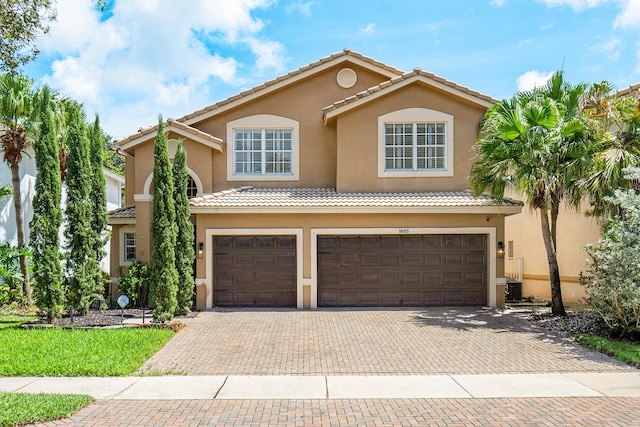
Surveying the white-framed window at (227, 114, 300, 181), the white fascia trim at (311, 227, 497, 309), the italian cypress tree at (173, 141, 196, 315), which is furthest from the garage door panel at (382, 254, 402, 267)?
the italian cypress tree at (173, 141, 196, 315)

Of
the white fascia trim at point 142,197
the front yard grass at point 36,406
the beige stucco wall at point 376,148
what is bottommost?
the front yard grass at point 36,406

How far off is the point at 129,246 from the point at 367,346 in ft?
36.7

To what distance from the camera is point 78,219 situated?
13.7 metres

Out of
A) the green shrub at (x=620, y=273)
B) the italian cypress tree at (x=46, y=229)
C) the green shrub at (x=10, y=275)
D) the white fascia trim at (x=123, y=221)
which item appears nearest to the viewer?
the green shrub at (x=620, y=273)

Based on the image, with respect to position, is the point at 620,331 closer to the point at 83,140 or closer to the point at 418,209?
the point at 418,209

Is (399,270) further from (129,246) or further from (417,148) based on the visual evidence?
(129,246)

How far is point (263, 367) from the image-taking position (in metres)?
9.05

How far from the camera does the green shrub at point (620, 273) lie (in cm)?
1062

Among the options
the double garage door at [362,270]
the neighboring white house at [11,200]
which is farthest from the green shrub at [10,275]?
the double garage door at [362,270]

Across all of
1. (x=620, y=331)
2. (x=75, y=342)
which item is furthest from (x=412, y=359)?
(x=75, y=342)

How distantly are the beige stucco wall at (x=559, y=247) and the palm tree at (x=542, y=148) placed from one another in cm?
207

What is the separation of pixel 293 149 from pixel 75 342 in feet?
33.1

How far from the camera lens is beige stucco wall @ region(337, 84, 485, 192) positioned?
56.0ft

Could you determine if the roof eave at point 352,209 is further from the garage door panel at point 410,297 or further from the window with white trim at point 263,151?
the window with white trim at point 263,151
